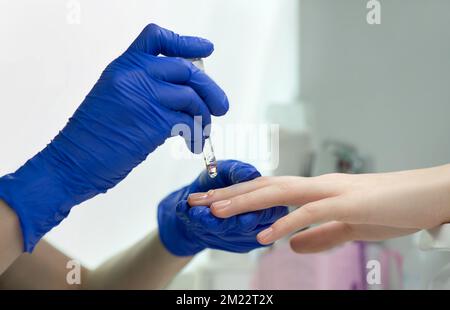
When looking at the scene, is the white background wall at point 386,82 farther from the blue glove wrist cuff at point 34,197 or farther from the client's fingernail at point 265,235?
the blue glove wrist cuff at point 34,197

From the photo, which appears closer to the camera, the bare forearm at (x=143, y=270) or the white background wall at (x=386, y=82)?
the bare forearm at (x=143, y=270)

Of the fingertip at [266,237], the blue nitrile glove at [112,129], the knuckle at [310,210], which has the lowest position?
the fingertip at [266,237]

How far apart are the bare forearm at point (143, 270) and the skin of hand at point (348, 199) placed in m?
0.38

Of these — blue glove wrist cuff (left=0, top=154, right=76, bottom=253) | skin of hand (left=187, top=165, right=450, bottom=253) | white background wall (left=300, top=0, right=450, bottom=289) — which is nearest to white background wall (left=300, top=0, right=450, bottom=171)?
white background wall (left=300, top=0, right=450, bottom=289)

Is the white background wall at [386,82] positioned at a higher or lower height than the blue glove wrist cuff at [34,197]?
higher

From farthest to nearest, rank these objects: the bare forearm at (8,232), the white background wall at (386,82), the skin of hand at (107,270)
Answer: the white background wall at (386,82) < the skin of hand at (107,270) < the bare forearm at (8,232)

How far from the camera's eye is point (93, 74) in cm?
130

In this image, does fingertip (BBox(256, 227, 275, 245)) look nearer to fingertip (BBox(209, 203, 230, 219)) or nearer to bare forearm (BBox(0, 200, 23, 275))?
fingertip (BBox(209, 203, 230, 219))

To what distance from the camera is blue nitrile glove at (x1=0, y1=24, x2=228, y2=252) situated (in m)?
0.89

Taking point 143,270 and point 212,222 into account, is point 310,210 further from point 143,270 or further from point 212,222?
point 143,270

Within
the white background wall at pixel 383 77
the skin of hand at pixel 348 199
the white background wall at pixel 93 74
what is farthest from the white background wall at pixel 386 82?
the skin of hand at pixel 348 199

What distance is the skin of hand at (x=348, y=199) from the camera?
90 centimetres

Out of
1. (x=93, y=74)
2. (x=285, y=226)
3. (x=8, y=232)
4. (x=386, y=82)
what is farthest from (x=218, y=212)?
(x=386, y=82)

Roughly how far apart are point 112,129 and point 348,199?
0.43m
